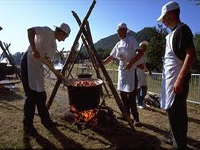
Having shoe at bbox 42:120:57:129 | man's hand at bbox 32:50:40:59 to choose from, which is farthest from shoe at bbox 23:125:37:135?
man's hand at bbox 32:50:40:59

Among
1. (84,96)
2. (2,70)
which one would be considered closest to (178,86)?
(84,96)

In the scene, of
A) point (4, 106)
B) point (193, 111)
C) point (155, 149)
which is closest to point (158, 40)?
point (193, 111)

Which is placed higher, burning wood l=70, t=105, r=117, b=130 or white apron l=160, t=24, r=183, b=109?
white apron l=160, t=24, r=183, b=109

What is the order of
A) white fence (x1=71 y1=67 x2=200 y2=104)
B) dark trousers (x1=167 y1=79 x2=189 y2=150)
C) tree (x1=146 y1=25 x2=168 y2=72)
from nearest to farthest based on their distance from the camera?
dark trousers (x1=167 y1=79 x2=189 y2=150) < white fence (x1=71 y1=67 x2=200 y2=104) < tree (x1=146 y1=25 x2=168 y2=72)

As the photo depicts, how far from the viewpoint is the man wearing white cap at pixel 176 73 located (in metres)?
3.10

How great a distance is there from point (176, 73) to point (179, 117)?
0.62 meters

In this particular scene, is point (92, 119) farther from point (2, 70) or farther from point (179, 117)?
point (2, 70)

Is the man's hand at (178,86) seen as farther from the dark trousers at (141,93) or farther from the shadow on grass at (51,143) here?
the dark trousers at (141,93)

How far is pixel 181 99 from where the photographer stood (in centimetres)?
325

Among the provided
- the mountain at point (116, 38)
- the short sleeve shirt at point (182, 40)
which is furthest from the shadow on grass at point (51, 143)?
the mountain at point (116, 38)

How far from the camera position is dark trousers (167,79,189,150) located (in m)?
3.25

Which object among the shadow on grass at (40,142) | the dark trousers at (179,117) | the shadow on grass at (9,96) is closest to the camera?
the dark trousers at (179,117)

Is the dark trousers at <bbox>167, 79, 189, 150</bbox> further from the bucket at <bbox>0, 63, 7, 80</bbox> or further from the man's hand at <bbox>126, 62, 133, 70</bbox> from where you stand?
the bucket at <bbox>0, 63, 7, 80</bbox>

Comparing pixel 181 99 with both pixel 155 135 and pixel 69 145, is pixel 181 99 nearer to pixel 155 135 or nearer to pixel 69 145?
pixel 155 135
